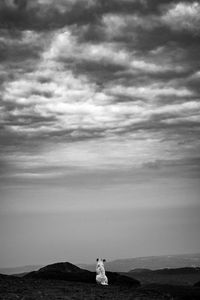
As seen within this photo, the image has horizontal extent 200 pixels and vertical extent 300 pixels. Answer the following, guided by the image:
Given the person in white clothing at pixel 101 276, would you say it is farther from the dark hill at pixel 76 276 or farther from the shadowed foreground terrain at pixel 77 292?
the shadowed foreground terrain at pixel 77 292

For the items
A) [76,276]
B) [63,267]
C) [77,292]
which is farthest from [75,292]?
[63,267]

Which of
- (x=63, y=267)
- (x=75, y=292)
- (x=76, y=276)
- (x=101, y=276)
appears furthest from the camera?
(x=63, y=267)

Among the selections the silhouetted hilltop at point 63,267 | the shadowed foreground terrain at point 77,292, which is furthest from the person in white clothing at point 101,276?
the silhouetted hilltop at point 63,267

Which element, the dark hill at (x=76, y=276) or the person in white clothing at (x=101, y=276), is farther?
the dark hill at (x=76, y=276)

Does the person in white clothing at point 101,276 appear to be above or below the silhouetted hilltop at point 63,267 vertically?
below

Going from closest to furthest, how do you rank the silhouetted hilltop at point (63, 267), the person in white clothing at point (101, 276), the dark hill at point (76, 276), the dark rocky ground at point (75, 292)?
the dark rocky ground at point (75, 292)
the person in white clothing at point (101, 276)
the dark hill at point (76, 276)
the silhouetted hilltop at point (63, 267)

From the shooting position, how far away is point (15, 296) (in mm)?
20328

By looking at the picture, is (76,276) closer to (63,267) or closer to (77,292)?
(63,267)

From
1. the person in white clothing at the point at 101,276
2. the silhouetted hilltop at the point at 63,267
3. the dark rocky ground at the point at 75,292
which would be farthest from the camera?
the silhouetted hilltop at the point at 63,267

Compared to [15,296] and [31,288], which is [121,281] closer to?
[31,288]

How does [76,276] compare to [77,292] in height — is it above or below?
above

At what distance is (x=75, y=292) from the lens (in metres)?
24.3

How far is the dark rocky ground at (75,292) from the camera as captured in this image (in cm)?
2165

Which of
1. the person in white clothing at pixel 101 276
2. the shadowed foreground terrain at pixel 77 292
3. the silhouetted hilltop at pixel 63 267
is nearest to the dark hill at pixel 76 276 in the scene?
the silhouetted hilltop at pixel 63 267
